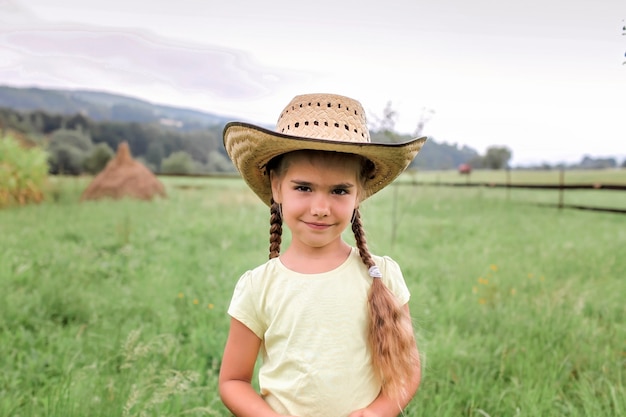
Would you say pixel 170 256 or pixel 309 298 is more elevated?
pixel 309 298

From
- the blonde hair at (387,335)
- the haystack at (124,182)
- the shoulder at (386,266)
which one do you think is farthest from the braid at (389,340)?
the haystack at (124,182)

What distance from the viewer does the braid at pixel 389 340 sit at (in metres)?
1.68

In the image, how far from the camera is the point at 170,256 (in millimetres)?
6762

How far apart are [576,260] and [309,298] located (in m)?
5.89

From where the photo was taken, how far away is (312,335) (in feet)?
5.58

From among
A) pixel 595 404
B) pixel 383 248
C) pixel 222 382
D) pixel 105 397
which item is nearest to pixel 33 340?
pixel 105 397

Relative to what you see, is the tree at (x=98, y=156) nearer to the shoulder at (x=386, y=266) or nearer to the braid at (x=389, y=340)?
the shoulder at (x=386, y=266)

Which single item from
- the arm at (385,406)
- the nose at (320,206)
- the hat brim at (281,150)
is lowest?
the arm at (385,406)

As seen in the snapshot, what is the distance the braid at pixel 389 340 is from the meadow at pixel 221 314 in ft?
1.17

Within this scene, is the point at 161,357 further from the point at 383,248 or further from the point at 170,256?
the point at 383,248

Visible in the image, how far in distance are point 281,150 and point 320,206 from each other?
0.75 feet

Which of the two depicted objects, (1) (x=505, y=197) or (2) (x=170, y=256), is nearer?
(2) (x=170, y=256)

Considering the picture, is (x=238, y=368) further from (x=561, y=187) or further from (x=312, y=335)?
(x=561, y=187)

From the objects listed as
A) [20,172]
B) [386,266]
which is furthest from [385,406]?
[20,172]
